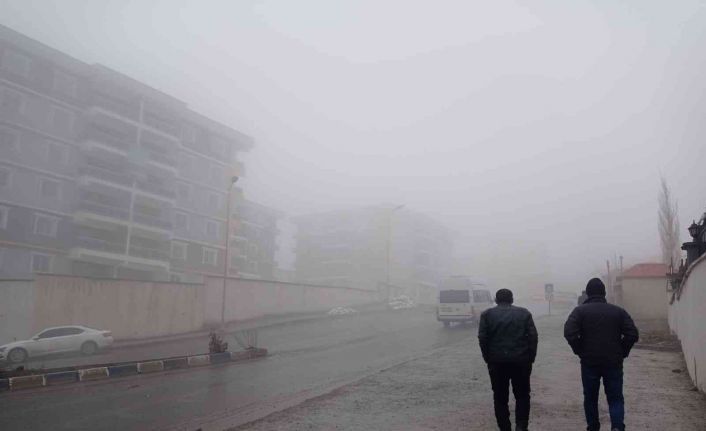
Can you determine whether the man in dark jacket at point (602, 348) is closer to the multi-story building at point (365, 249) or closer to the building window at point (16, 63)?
the building window at point (16, 63)

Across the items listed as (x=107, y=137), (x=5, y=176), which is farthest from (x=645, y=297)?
(x=5, y=176)

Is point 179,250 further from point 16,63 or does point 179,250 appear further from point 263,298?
point 16,63

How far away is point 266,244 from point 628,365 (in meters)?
65.8

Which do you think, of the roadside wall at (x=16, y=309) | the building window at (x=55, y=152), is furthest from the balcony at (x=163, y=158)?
the roadside wall at (x=16, y=309)

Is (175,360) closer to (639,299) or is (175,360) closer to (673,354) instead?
(673,354)

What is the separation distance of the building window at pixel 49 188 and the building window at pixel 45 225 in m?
1.72

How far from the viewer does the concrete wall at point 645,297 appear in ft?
110

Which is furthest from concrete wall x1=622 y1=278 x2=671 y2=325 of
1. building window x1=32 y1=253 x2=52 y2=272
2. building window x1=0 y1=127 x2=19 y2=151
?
building window x1=0 y1=127 x2=19 y2=151

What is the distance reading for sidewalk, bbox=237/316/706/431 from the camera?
7352 millimetres

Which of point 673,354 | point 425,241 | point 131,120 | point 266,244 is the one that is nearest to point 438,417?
point 673,354

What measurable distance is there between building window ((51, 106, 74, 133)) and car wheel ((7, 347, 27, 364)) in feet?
93.2

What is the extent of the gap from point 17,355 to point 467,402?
1982cm

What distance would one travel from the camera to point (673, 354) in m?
16.1

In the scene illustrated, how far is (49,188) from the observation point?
144 feet
